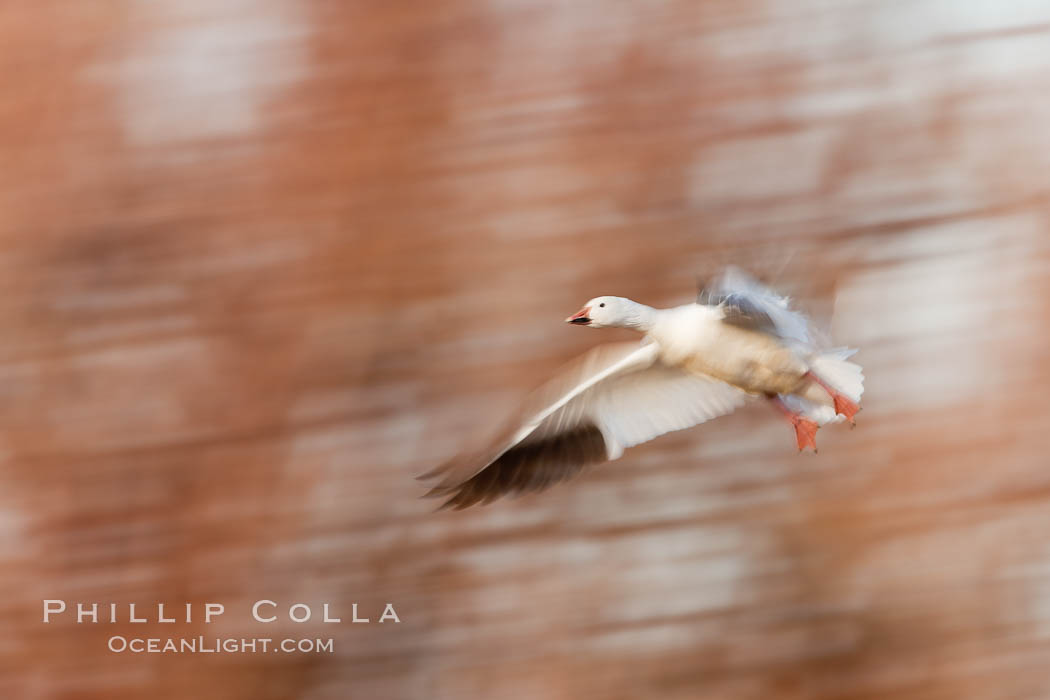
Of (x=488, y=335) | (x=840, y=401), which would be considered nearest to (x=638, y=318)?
(x=840, y=401)

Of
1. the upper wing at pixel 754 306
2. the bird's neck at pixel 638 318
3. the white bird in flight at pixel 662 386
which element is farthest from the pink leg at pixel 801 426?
the bird's neck at pixel 638 318

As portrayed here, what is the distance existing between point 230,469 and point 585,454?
43.8 inches

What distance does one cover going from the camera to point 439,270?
3461mm

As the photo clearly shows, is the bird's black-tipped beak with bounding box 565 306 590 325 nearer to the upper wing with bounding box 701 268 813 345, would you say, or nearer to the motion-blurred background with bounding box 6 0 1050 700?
the upper wing with bounding box 701 268 813 345

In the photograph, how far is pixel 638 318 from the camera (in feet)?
8.61

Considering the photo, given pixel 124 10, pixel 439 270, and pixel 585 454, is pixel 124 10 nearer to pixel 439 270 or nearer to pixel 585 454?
pixel 439 270

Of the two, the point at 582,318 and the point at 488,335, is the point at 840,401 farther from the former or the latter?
the point at 488,335

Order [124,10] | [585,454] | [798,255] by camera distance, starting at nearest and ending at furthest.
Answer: [585,454] → [798,255] → [124,10]

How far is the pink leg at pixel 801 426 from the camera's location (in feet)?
9.17

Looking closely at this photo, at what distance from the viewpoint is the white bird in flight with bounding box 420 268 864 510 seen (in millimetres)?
2602

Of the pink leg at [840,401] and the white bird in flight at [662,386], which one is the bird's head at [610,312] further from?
the pink leg at [840,401]

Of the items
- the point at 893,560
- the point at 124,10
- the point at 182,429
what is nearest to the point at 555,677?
the point at 893,560

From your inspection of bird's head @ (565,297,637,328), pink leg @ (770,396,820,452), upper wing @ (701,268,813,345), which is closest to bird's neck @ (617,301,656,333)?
bird's head @ (565,297,637,328)

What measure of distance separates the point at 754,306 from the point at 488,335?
1.00m
